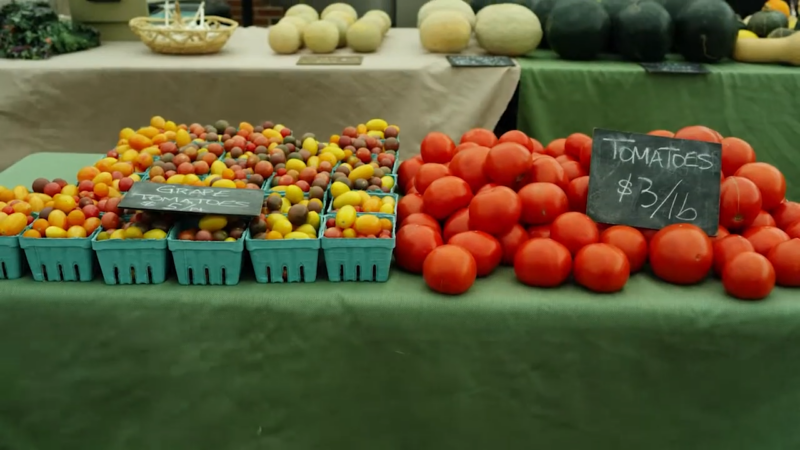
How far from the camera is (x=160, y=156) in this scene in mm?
1661

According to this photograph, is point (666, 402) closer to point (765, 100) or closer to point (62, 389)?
point (62, 389)

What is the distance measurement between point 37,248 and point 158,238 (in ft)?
0.76

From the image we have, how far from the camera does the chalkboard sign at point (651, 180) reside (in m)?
1.41

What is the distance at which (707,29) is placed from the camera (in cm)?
269

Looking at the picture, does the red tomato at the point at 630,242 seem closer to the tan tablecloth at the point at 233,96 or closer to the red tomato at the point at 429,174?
the red tomato at the point at 429,174

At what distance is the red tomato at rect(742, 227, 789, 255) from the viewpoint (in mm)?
1379

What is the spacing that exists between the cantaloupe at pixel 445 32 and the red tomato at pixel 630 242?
1.67 metres

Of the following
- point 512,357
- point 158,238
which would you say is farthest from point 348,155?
point 512,357

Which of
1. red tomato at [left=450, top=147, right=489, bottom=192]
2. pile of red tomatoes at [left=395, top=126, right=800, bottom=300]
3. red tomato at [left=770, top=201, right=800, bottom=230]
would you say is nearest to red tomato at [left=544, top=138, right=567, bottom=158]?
pile of red tomatoes at [left=395, top=126, right=800, bottom=300]

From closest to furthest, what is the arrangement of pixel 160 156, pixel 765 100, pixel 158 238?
pixel 158 238
pixel 160 156
pixel 765 100

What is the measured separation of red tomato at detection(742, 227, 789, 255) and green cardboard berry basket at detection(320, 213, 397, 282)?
0.73m

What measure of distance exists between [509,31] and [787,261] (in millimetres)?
1707

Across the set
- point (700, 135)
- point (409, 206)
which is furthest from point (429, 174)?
point (700, 135)

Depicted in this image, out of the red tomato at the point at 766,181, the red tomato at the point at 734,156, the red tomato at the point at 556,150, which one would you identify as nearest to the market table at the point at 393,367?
the red tomato at the point at 766,181
